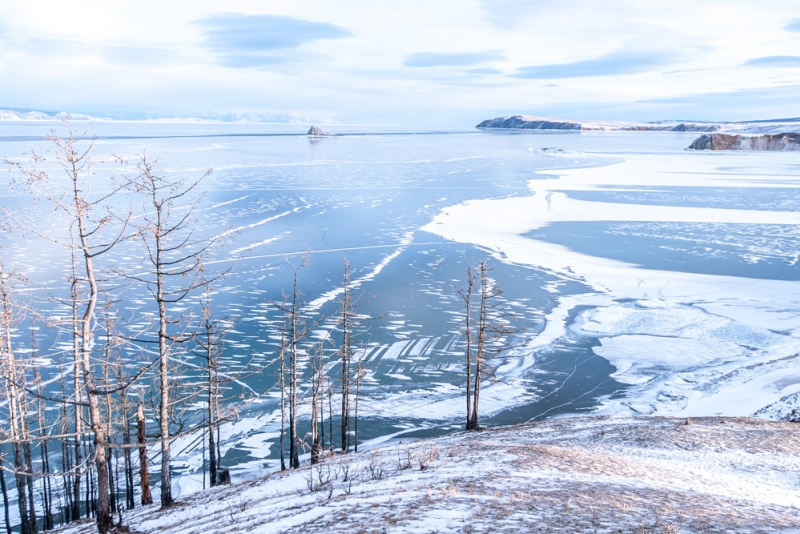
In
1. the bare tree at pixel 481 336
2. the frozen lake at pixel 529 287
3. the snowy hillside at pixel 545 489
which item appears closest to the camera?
the snowy hillside at pixel 545 489

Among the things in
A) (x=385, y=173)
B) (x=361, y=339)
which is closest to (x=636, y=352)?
(x=361, y=339)

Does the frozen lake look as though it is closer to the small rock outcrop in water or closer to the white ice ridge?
the white ice ridge

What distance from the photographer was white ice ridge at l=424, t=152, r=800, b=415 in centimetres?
2670

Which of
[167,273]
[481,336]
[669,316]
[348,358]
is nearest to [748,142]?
[669,316]

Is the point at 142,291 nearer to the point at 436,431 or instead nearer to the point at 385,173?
the point at 436,431

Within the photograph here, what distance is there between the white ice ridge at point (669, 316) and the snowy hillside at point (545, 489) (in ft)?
19.0

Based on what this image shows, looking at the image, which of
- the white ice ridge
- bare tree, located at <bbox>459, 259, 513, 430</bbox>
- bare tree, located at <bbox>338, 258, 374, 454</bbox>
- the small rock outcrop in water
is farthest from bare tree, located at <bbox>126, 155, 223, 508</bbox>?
the small rock outcrop in water

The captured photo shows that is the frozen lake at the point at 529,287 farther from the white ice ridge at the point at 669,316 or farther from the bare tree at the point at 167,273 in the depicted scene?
the bare tree at the point at 167,273

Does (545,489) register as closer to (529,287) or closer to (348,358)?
(348,358)

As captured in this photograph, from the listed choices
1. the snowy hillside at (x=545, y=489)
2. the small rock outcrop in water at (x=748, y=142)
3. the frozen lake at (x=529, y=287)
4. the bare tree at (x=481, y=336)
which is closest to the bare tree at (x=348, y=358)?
the frozen lake at (x=529, y=287)

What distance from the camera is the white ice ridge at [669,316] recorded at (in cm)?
2670

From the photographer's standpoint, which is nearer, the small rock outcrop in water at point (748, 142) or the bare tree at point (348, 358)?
the bare tree at point (348, 358)

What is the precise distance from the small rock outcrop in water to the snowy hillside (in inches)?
6193

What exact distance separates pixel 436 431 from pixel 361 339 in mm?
7673
